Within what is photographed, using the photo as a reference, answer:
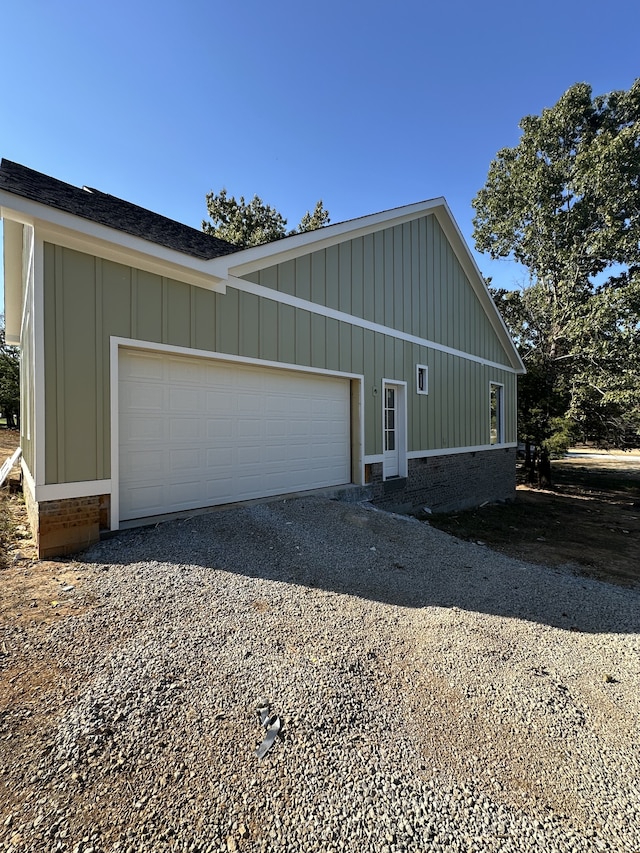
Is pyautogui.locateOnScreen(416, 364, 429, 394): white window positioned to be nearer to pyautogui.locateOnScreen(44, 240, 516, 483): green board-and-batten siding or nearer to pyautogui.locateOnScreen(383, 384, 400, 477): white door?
pyautogui.locateOnScreen(44, 240, 516, 483): green board-and-batten siding

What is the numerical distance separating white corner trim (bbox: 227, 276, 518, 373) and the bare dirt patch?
433cm

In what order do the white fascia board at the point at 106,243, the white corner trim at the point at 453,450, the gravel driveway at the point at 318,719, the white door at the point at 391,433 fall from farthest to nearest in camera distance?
the white corner trim at the point at 453,450 → the white door at the point at 391,433 → the white fascia board at the point at 106,243 → the gravel driveway at the point at 318,719

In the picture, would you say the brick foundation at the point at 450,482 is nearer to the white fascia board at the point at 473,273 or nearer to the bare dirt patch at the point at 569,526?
the bare dirt patch at the point at 569,526

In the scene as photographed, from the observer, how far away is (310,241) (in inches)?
267

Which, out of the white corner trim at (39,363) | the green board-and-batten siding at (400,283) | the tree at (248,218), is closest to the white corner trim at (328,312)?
the green board-and-batten siding at (400,283)

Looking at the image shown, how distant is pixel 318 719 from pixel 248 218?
2273 centimetres

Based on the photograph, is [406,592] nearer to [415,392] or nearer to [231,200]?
[415,392]

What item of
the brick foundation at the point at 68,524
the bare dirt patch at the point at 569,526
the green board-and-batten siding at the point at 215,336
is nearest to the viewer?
the brick foundation at the point at 68,524

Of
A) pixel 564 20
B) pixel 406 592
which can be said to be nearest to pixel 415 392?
pixel 406 592

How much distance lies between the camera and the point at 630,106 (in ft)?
48.5

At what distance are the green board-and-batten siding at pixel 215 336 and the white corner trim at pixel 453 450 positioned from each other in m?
0.16

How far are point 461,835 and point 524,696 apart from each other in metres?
1.13

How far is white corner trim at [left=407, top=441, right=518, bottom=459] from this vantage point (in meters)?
9.30

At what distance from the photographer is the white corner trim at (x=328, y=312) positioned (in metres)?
5.97
